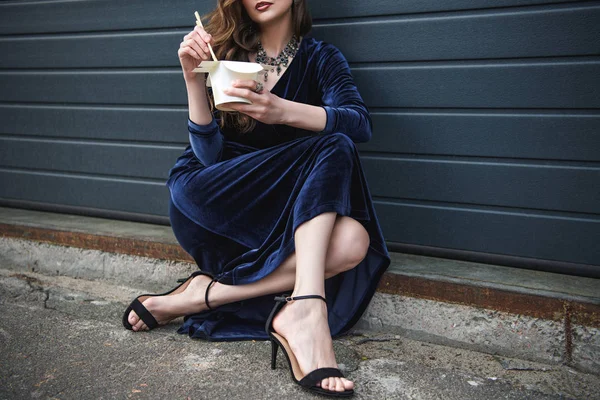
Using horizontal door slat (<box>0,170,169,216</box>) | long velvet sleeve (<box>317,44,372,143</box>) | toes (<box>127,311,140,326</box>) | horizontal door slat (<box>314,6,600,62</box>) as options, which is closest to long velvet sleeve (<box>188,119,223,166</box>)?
long velvet sleeve (<box>317,44,372,143</box>)

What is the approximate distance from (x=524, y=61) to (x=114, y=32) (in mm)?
2209

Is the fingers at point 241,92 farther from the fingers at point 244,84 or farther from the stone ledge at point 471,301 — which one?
the stone ledge at point 471,301

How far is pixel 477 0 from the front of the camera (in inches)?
95.0

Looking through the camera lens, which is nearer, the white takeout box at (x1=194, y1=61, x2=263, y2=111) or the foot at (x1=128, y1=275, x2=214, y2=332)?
the white takeout box at (x1=194, y1=61, x2=263, y2=111)

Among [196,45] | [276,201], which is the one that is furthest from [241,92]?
[276,201]

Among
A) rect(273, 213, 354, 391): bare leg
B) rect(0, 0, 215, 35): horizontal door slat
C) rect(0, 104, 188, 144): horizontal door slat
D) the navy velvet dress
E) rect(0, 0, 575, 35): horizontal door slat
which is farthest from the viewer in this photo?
rect(0, 104, 188, 144): horizontal door slat

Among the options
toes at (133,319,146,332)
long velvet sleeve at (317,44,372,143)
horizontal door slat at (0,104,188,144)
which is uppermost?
long velvet sleeve at (317,44,372,143)

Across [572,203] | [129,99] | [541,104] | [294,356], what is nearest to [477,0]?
[541,104]

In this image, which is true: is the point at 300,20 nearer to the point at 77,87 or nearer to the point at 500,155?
the point at 500,155

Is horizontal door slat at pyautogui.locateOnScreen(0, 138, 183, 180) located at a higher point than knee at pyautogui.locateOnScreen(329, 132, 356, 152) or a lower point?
lower

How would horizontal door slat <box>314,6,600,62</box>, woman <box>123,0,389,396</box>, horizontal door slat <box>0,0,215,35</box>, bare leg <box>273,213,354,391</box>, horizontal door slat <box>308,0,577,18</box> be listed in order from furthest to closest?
horizontal door slat <box>0,0,215,35</box> < horizontal door slat <box>308,0,577,18</box> < horizontal door slat <box>314,6,600,62</box> < woman <box>123,0,389,396</box> < bare leg <box>273,213,354,391</box>

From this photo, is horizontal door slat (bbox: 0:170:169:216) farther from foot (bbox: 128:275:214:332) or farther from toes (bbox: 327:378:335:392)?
toes (bbox: 327:378:335:392)

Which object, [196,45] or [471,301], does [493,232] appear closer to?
[471,301]

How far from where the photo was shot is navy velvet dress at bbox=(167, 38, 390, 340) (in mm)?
2105
